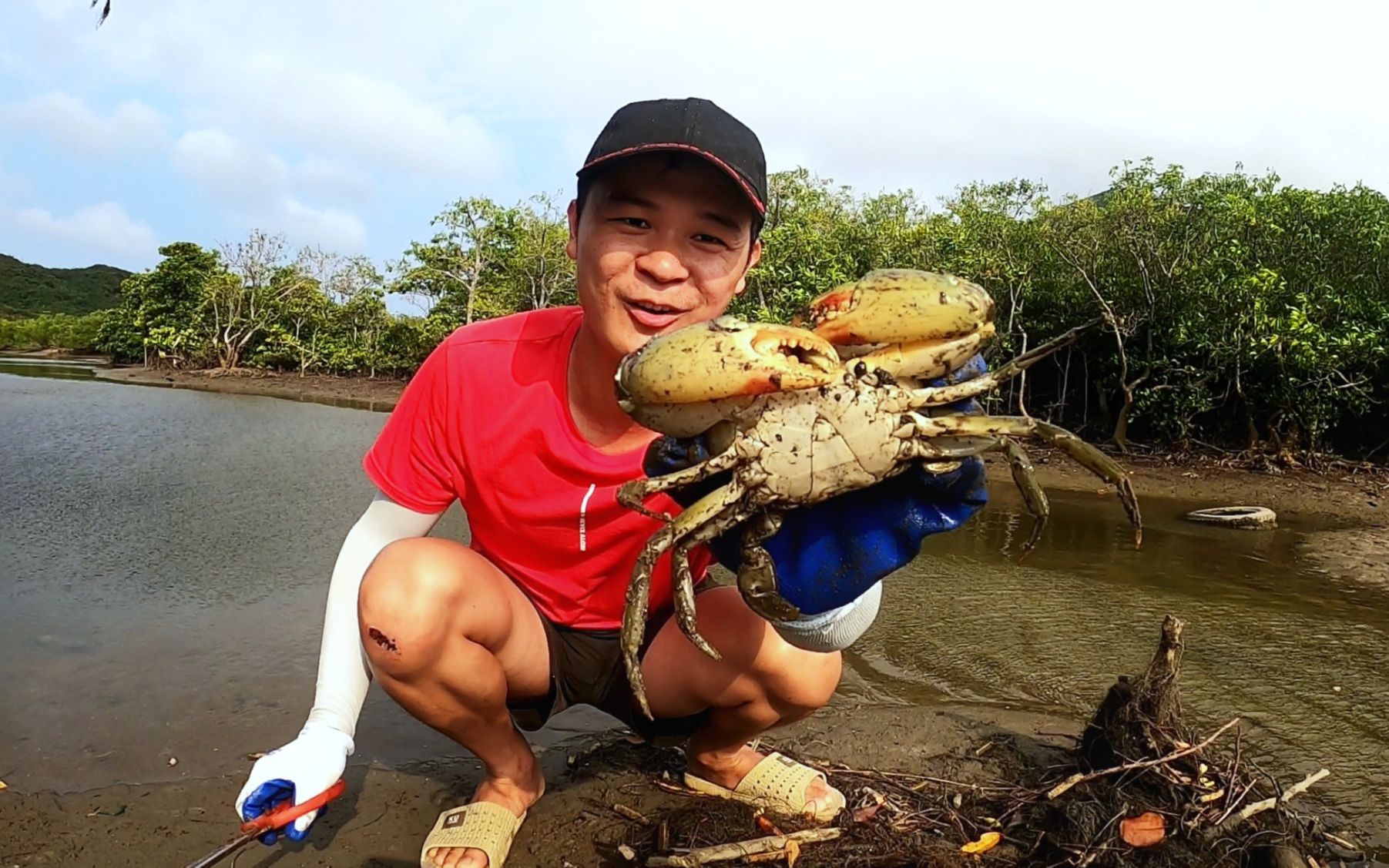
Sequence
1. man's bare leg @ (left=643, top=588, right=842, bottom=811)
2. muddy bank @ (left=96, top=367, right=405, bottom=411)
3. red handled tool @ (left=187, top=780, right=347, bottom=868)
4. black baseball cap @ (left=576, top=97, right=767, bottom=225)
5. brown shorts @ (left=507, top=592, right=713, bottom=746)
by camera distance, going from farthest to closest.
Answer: muddy bank @ (left=96, top=367, right=405, bottom=411), brown shorts @ (left=507, top=592, right=713, bottom=746), man's bare leg @ (left=643, top=588, right=842, bottom=811), black baseball cap @ (left=576, top=97, right=767, bottom=225), red handled tool @ (left=187, top=780, right=347, bottom=868)

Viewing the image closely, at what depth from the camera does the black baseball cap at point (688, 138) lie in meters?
2.32

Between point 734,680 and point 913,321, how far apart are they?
3.86ft

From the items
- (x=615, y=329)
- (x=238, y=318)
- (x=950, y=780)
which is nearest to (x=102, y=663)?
(x=615, y=329)

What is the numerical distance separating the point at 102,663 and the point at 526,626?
7.70ft

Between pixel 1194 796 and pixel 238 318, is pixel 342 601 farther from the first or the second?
pixel 238 318

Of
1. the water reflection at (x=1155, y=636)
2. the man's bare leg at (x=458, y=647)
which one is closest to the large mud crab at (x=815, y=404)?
the man's bare leg at (x=458, y=647)

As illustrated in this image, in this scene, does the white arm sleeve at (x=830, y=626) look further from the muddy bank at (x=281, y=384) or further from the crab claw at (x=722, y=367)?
the muddy bank at (x=281, y=384)

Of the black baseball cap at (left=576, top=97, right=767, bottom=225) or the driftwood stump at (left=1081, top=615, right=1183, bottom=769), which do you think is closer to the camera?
the black baseball cap at (left=576, top=97, right=767, bottom=225)

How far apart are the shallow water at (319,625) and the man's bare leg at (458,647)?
0.63m

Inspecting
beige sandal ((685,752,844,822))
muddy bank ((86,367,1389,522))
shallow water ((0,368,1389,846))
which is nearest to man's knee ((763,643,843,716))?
beige sandal ((685,752,844,822))

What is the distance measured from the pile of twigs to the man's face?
4.61 ft

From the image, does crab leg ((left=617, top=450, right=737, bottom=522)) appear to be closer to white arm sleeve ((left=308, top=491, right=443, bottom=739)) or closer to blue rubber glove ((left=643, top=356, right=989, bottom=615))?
blue rubber glove ((left=643, top=356, right=989, bottom=615))

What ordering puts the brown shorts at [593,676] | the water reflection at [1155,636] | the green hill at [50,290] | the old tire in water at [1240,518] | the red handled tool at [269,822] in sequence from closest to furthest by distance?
the red handled tool at [269,822] → the brown shorts at [593,676] → the water reflection at [1155,636] → the old tire in water at [1240,518] → the green hill at [50,290]

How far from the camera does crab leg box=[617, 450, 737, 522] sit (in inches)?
83.0
